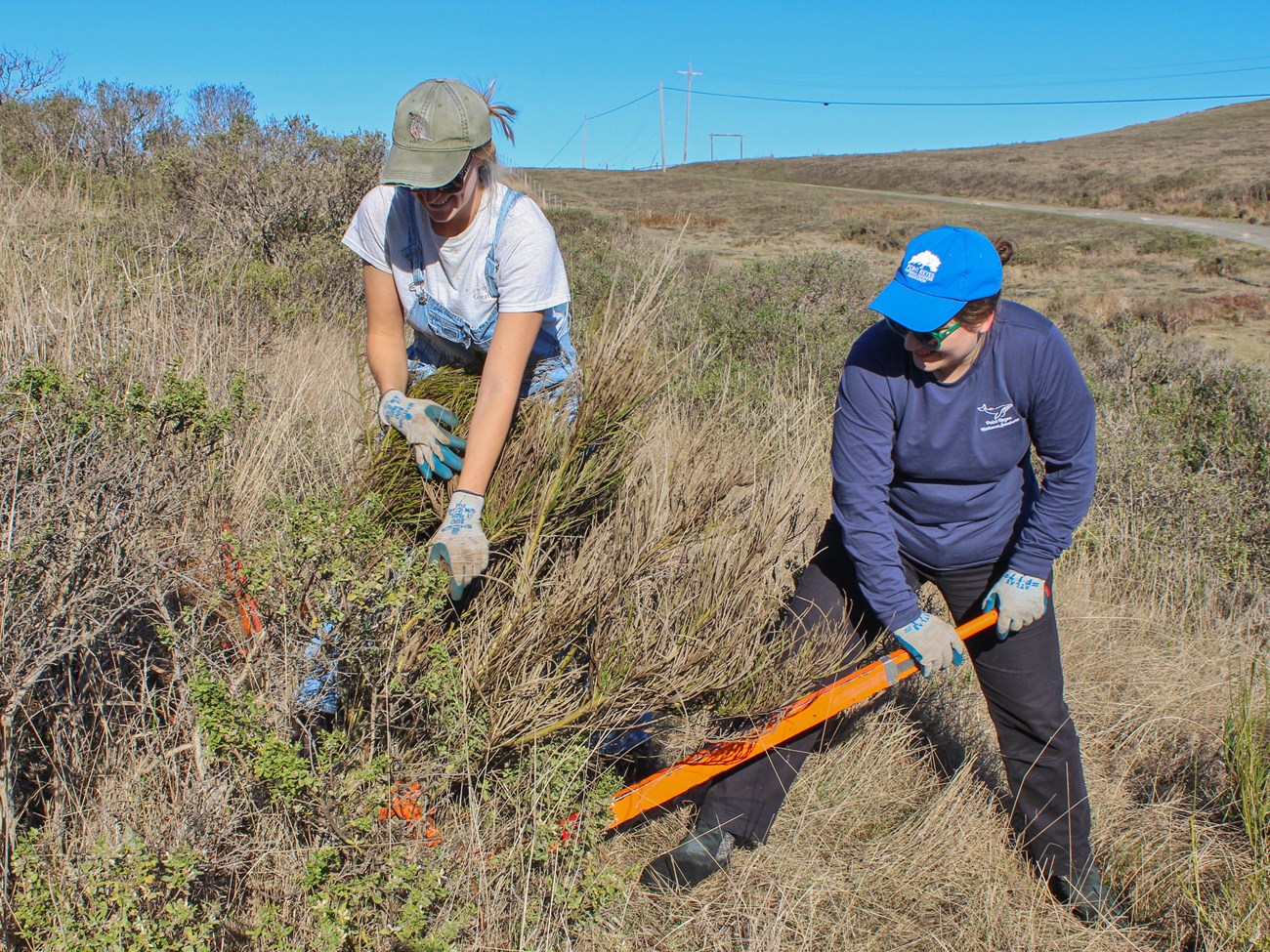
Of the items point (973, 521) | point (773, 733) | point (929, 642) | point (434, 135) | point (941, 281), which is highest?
point (434, 135)

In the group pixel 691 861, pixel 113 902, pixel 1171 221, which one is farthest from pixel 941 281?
pixel 1171 221

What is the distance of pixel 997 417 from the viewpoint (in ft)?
8.31

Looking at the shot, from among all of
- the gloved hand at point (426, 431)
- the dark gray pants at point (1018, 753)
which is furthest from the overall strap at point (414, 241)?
the dark gray pants at point (1018, 753)

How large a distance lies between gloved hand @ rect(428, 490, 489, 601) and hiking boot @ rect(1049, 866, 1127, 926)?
1.86m

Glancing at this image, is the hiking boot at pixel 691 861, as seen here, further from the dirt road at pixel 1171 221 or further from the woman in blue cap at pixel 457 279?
the dirt road at pixel 1171 221

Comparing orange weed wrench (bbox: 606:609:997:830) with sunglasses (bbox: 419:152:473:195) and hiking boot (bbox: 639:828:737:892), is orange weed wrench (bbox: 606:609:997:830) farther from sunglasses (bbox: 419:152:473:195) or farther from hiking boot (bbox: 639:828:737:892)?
sunglasses (bbox: 419:152:473:195)

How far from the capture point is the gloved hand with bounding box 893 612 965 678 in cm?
257

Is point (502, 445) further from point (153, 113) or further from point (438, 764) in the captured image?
point (153, 113)

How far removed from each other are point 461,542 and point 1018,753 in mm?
1679

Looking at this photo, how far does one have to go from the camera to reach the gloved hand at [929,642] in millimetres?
2574

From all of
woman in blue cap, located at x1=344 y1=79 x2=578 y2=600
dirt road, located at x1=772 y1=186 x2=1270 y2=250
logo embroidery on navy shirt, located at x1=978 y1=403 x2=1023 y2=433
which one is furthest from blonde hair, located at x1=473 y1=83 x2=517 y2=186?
dirt road, located at x1=772 y1=186 x2=1270 y2=250

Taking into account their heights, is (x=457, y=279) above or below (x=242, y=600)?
above

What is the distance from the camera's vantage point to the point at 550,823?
2.25 metres

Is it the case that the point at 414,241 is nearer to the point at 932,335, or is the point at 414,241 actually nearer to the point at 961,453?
the point at 932,335
